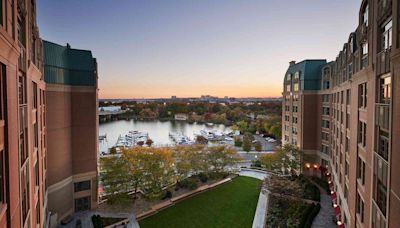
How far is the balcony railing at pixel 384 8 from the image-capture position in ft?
28.2

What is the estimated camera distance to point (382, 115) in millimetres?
9039

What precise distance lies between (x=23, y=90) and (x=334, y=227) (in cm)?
2192

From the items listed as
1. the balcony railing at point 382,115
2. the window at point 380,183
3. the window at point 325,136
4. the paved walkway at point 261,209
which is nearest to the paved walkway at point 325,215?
the paved walkway at point 261,209

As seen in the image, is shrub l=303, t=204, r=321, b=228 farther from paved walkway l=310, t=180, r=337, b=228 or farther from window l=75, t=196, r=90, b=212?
window l=75, t=196, r=90, b=212

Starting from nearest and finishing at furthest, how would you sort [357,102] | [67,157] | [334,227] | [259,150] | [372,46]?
[372,46] → [357,102] → [334,227] → [67,157] → [259,150]

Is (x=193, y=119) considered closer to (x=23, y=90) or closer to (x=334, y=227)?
(x=334, y=227)

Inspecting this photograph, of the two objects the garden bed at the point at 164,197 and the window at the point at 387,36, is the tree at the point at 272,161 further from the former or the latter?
the window at the point at 387,36

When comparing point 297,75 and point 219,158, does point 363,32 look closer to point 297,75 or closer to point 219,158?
point 219,158

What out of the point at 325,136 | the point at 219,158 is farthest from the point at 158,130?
the point at 325,136

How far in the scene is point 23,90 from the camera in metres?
10.6

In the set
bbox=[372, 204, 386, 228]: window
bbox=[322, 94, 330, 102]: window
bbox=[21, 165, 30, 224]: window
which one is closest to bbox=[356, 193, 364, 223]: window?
bbox=[372, 204, 386, 228]: window

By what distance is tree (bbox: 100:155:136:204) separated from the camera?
71.3ft

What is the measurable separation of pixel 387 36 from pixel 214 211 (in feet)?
58.6

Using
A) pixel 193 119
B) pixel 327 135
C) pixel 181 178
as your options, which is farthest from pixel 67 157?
pixel 193 119
